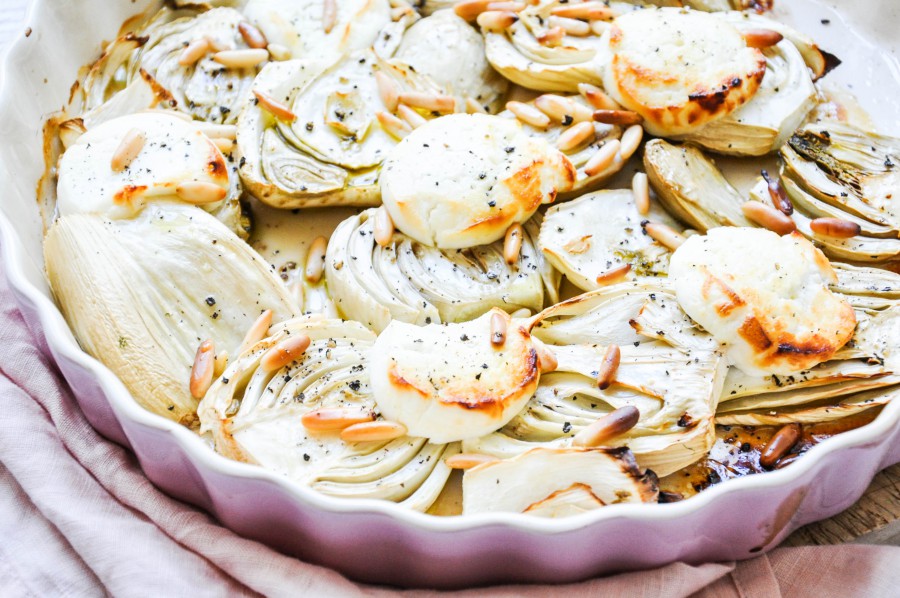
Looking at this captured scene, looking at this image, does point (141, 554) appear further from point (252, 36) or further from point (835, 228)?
point (835, 228)

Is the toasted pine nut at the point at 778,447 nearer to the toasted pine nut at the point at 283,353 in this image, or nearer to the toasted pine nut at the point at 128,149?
the toasted pine nut at the point at 283,353

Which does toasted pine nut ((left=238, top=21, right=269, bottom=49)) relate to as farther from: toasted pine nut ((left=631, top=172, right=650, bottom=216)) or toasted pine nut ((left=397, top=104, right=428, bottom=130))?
toasted pine nut ((left=631, top=172, right=650, bottom=216))

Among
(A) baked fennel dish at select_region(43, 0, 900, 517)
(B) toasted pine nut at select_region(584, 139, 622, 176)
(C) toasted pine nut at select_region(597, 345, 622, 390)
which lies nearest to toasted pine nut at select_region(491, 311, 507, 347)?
(A) baked fennel dish at select_region(43, 0, 900, 517)

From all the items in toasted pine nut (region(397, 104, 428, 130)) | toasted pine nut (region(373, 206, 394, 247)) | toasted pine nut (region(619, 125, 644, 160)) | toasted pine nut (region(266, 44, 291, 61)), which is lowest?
toasted pine nut (region(619, 125, 644, 160))

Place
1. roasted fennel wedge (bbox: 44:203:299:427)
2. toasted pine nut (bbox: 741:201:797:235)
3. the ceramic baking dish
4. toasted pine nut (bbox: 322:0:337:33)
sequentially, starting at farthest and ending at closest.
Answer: toasted pine nut (bbox: 322:0:337:33) → toasted pine nut (bbox: 741:201:797:235) → roasted fennel wedge (bbox: 44:203:299:427) → the ceramic baking dish

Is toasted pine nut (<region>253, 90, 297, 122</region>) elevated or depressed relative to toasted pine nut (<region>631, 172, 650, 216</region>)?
elevated

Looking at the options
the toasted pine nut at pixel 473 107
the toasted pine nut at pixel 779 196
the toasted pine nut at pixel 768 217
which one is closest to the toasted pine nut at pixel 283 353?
the toasted pine nut at pixel 473 107

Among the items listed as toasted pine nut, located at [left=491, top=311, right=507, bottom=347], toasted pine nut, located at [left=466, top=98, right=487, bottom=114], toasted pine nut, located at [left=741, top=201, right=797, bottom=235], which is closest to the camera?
toasted pine nut, located at [left=491, top=311, right=507, bottom=347]

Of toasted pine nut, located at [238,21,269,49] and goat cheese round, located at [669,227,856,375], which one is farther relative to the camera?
toasted pine nut, located at [238,21,269,49]
